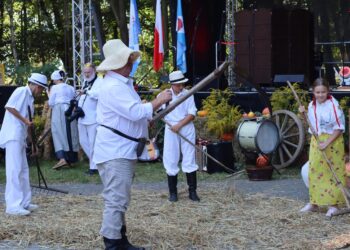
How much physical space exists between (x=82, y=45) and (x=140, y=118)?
11.2m

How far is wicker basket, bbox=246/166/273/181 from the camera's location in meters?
10.7

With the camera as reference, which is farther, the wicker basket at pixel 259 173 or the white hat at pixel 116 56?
the wicker basket at pixel 259 173

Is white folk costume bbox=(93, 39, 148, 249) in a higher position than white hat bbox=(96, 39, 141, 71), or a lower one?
lower

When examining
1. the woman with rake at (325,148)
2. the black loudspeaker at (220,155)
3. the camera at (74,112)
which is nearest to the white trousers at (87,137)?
the camera at (74,112)

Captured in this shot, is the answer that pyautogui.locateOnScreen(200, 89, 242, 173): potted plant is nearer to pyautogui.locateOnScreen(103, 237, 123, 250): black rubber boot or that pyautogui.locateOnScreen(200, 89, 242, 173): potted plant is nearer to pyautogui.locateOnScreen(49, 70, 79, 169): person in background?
pyautogui.locateOnScreen(49, 70, 79, 169): person in background

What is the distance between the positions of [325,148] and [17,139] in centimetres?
355

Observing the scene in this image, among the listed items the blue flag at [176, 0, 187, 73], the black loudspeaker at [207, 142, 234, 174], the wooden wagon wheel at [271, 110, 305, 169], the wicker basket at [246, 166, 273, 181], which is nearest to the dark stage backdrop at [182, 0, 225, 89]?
the blue flag at [176, 0, 187, 73]

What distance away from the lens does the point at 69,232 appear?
23.1 ft

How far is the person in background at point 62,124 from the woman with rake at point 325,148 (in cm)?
592

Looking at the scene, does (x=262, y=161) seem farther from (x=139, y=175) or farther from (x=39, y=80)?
(x=39, y=80)

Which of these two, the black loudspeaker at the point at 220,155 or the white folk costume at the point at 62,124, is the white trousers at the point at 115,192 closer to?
the black loudspeaker at the point at 220,155

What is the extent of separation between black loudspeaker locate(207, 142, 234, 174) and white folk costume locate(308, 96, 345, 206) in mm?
3802

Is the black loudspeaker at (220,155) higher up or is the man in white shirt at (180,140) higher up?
the man in white shirt at (180,140)

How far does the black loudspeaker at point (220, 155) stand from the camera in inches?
461
